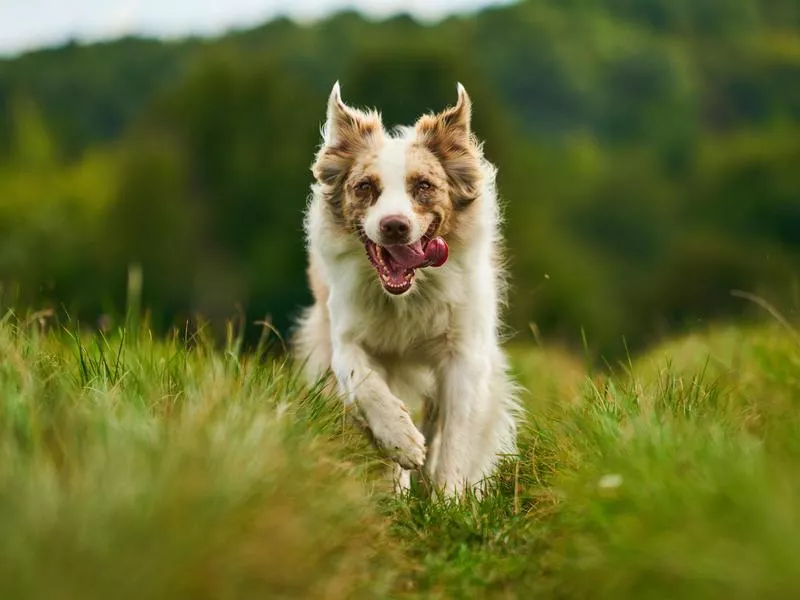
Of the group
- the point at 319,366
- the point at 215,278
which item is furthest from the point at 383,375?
the point at 215,278

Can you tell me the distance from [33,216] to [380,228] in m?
51.4

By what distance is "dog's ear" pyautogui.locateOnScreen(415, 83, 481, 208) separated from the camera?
7.14 meters

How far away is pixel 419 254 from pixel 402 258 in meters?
0.10

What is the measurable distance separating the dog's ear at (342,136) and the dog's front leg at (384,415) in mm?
1192

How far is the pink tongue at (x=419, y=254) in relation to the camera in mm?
6707

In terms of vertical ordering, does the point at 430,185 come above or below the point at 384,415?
above

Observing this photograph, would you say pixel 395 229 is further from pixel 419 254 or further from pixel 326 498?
pixel 326 498

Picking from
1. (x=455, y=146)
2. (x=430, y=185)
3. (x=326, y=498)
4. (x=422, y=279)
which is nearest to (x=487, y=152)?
(x=455, y=146)

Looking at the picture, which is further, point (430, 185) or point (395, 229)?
point (430, 185)

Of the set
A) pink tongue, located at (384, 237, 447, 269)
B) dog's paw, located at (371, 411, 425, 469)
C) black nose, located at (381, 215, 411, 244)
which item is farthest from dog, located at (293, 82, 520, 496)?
dog's paw, located at (371, 411, 425, 469)

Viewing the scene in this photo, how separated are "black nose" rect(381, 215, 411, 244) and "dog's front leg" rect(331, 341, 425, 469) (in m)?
0.76

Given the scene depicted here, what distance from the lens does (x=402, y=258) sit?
6.71 metres

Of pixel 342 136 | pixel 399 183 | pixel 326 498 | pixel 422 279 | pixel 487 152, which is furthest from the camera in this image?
pixel 487 152

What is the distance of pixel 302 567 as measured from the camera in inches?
162
